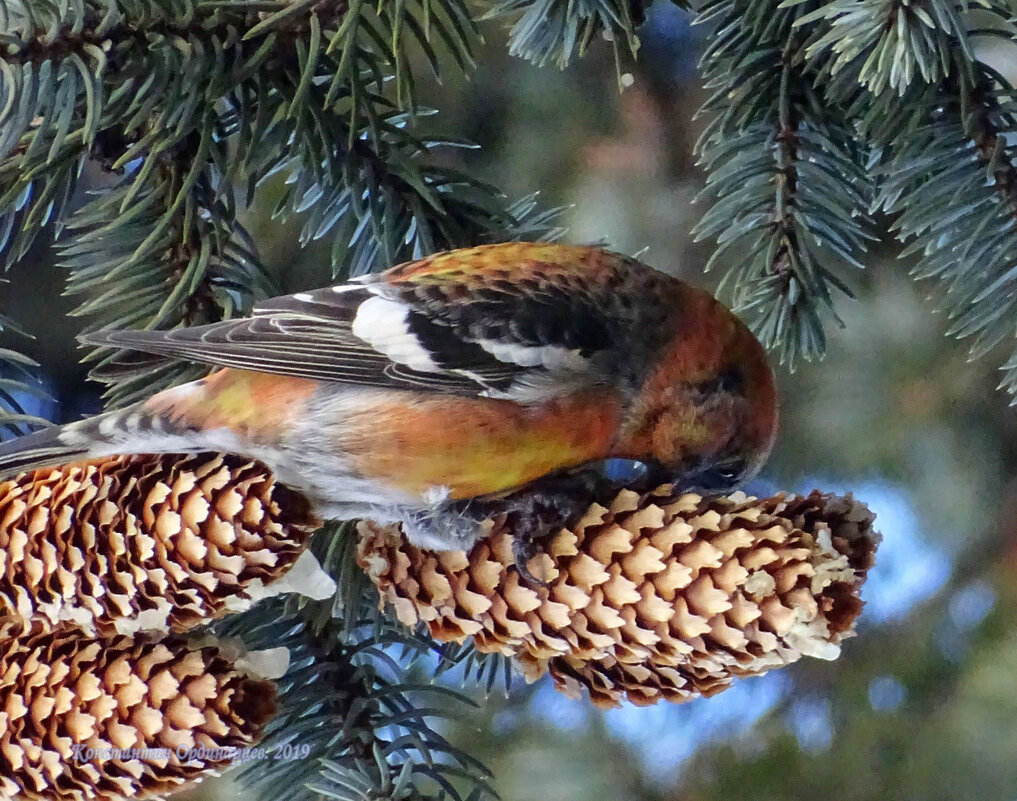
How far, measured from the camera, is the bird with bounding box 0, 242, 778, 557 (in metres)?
0.46

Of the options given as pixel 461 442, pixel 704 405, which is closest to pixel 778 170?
pixel 704 405

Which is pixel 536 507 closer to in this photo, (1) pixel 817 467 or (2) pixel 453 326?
(2) pixel 453 326

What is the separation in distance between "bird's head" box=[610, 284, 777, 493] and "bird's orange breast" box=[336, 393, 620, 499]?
0.06m

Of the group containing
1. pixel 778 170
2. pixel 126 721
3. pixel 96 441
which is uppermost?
pixel 778 170

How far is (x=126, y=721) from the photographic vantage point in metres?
0.41

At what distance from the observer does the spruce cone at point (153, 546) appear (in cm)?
40

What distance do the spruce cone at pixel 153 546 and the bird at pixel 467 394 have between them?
0.02m

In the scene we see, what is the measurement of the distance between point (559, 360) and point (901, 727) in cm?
49

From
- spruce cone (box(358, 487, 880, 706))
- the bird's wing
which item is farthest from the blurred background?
spruce cone (box(358, 487, 880, 706))

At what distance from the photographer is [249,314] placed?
549 mm

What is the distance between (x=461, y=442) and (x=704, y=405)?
0.16 meters

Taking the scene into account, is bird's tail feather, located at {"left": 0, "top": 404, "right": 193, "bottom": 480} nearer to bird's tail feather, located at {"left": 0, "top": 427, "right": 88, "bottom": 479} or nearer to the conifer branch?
bird's tail feather, located at {"left": 0, "top": 427, "right": 88, "bottom": 479}

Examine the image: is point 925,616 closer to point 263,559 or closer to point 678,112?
point 678,112

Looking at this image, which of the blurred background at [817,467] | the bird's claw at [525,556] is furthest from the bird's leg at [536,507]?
the blurred background at [817,467]
